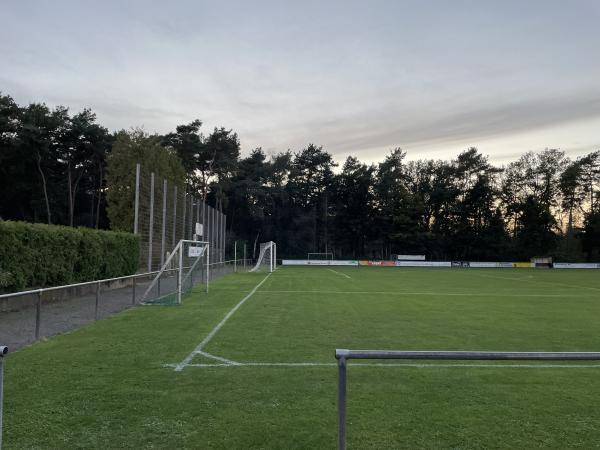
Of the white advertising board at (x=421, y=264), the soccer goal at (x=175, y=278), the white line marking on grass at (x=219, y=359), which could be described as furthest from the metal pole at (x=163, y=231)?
the white advertising board at (x=421, y=264)

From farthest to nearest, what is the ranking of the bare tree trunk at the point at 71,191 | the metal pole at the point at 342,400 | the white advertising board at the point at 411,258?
1. the white advertising board at the point at 411,258
2. the bare tree trunk at the point at 71,191
3. the metal pole at the point at 342,400

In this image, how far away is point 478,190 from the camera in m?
79.3

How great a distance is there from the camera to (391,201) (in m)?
80.4

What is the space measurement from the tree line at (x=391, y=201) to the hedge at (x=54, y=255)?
4743 cm

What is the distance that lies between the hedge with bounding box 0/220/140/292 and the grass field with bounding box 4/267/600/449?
331 centimetres

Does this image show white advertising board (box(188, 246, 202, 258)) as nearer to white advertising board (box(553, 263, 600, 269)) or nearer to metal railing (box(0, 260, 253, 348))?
metal railing (box(0, 260, 253, 348))

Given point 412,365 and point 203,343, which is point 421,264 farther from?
point 412,365

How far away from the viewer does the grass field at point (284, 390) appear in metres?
4.42

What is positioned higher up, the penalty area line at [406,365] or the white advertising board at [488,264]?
the white advertising board at [488,264]

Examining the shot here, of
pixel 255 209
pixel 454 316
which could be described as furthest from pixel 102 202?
pixel 454 316

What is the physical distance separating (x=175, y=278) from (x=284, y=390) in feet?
43.2

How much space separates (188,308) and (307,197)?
72865 millimetres

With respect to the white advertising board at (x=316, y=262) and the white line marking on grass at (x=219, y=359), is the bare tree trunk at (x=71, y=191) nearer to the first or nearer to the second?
the white advertising board at (x=316, y=262)

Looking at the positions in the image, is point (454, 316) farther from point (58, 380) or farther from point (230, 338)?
point (58, 380)
